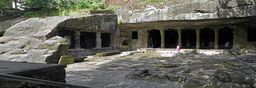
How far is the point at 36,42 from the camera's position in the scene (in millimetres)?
17469

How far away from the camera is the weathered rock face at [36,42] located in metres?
15.9

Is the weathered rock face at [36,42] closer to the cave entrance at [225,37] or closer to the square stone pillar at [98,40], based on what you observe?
Answer: the square stone pillar at [98,40]

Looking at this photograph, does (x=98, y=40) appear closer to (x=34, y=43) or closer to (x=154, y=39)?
(x=154, y=39)

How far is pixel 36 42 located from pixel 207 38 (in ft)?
42.3

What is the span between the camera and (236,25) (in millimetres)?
21094

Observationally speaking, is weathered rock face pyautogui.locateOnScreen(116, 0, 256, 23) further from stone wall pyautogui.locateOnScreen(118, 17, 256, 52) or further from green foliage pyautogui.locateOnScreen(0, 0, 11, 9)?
green foliage pyautogui.locateOnScreen(0, 0, 11, 9)

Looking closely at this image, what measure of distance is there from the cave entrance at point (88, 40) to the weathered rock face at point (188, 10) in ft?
8.06

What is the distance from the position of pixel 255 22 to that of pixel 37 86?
17578 mm

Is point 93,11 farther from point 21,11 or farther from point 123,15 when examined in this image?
point 21,11

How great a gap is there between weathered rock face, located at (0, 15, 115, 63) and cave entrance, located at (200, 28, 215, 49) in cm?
884

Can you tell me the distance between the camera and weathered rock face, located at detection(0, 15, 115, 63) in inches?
626

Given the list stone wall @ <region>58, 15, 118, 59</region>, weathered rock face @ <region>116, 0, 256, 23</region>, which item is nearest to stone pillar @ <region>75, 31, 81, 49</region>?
stone wall @ <region>58, 15, 118, 59</region>

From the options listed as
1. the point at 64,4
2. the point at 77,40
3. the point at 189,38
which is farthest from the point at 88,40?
the point at 189,38

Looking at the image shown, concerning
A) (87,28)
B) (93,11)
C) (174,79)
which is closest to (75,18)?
(87,28)
